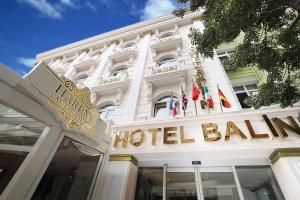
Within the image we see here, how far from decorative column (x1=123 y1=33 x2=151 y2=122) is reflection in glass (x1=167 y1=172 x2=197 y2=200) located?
314 centimetres

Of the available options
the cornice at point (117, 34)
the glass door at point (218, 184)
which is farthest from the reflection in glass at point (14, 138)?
the cornice at point (117, 34)

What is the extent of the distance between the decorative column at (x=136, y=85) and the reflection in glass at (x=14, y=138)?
Answer: 4160 mm

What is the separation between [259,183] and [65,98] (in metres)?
6.15

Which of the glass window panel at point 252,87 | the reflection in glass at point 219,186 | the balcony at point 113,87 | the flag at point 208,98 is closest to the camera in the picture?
the reflection in glass at point 219,186

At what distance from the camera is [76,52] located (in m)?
18.4

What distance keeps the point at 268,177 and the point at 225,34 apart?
4.62 metres

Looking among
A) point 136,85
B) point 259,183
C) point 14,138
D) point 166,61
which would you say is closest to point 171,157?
point 259,183

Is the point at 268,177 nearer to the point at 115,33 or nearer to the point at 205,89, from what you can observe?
the point at 205,89

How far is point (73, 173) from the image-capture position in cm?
623

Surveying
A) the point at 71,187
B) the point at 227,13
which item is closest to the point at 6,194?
the point at 71,187

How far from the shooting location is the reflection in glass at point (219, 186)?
17.1 ft

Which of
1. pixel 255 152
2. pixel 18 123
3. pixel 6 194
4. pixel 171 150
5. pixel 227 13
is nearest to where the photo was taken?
pixel 6 194

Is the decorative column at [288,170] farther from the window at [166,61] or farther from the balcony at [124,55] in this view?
the balcony at [124,55]

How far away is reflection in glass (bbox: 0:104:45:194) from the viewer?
400 centimetres
